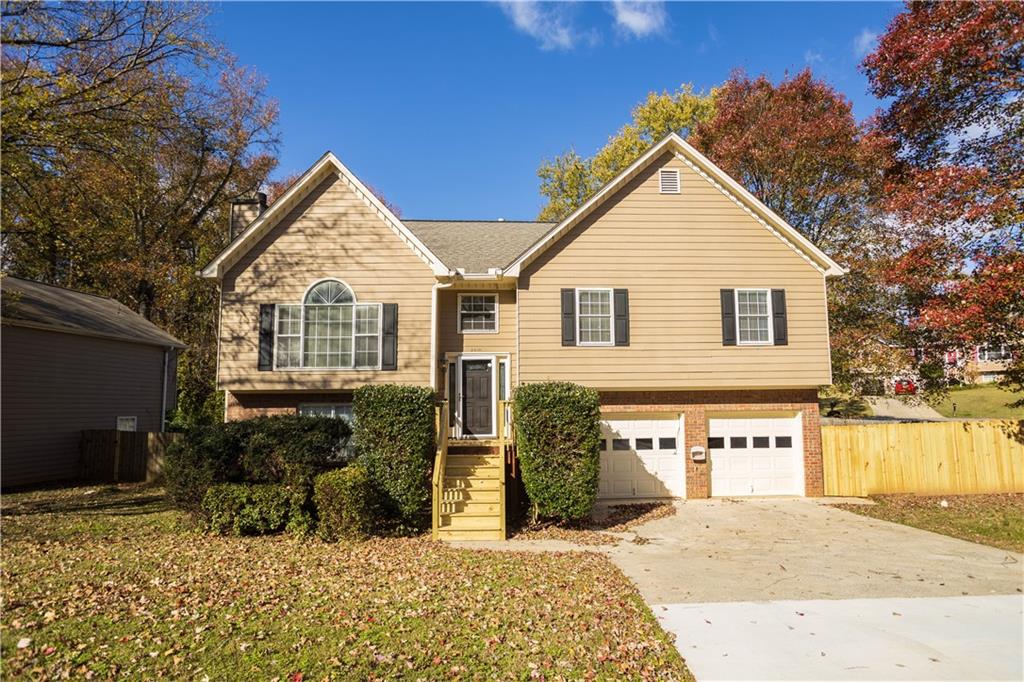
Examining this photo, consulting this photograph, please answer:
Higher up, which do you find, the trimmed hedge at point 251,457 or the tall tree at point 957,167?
the tall tree at point 957,167

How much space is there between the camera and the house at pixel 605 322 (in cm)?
1289

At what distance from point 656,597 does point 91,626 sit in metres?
6.35

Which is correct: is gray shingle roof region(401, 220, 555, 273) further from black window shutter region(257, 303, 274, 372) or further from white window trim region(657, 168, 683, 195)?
black window shutter region(257, 303, 274, 372)

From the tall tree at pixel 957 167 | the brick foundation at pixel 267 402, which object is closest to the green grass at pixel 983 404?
the tall tree at pixel 957 167

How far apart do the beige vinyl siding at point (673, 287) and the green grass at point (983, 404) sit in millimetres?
21121

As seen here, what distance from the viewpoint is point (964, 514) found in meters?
11.8

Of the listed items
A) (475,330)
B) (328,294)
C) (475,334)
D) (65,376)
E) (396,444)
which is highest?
(328,294)

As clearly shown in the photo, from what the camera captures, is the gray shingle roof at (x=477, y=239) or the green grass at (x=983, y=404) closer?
the gray shingle roof at (x=477, y=239)

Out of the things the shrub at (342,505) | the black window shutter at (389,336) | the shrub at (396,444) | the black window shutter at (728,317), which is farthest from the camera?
the black window shutter at (728,317)

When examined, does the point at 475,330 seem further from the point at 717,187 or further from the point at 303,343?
the point at 717,187

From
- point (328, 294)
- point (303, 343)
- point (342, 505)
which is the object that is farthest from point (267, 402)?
point (342, 505)

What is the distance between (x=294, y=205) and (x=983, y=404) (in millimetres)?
40004

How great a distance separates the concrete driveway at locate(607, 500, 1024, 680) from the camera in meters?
5.09

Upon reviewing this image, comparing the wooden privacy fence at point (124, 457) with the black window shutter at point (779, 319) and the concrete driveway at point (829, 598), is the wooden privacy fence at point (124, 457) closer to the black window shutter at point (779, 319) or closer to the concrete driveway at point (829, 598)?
the concrete driveway at point (829, 598)
